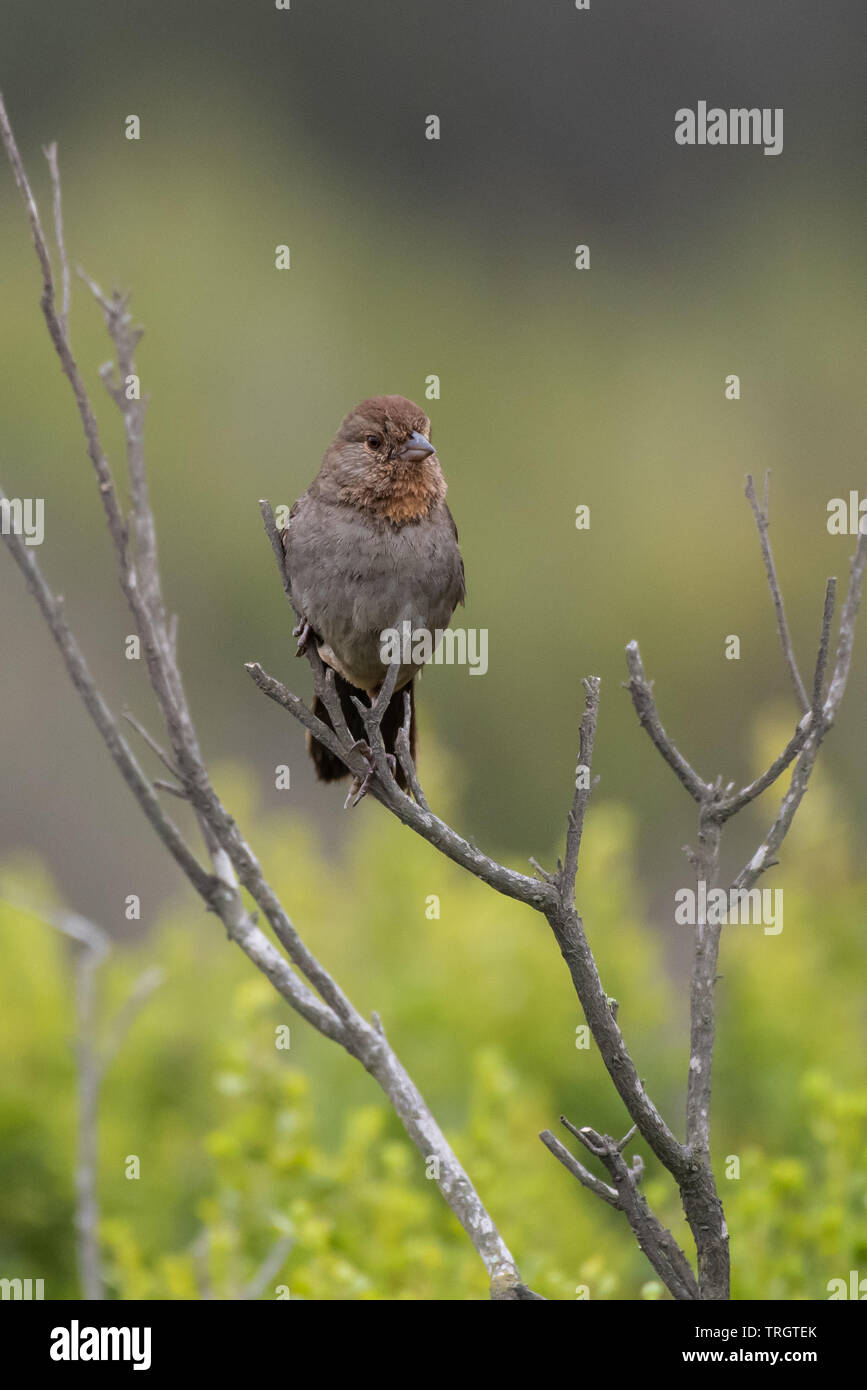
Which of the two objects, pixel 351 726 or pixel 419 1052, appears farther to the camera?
pixel 419 1052

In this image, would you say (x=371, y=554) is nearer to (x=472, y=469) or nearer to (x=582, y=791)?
(x=582, y=791)

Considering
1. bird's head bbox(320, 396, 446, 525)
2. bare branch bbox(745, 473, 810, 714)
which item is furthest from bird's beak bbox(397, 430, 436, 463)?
bare branch bbox(745, 473, 810, 714)

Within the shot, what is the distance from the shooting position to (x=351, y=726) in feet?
→ 10.5

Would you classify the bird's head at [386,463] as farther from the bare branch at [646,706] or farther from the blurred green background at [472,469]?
the blurred green background at [472,469]

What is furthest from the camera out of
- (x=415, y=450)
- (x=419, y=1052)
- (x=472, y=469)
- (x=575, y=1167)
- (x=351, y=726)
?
(x=472, y=469)

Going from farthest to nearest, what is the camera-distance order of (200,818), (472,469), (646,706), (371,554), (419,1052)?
(472,469), (419,1052), (371,554), (200,818), (646,706)

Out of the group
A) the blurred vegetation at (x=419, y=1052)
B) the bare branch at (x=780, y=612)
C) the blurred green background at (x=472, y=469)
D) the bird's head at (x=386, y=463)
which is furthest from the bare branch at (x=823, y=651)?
the blurred green background at (x=472, y=469)

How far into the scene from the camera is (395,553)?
9.78ft

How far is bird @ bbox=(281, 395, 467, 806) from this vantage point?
9.56 feet

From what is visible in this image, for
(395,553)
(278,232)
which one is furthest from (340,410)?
(395,553)

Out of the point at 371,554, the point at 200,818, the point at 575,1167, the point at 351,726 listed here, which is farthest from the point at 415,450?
the point at 575,1167

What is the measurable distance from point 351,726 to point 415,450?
586 millimetres

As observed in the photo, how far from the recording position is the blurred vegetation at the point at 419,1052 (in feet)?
12.1

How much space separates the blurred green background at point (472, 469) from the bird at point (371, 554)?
1.94 meters
